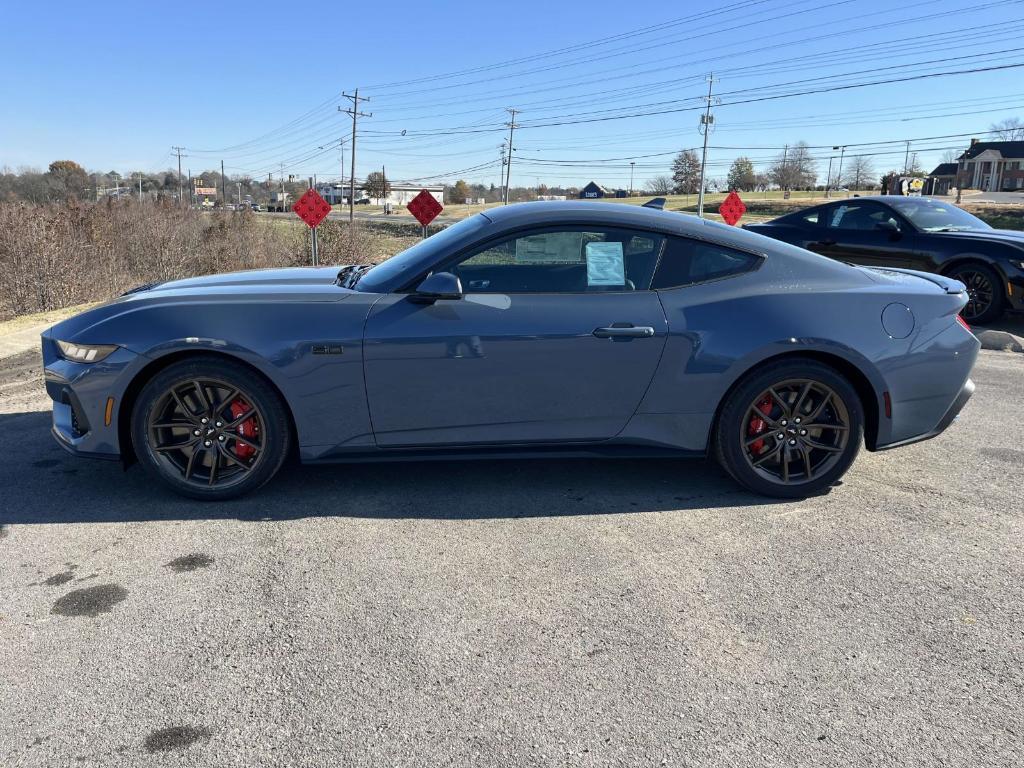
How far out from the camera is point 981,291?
9.33 m

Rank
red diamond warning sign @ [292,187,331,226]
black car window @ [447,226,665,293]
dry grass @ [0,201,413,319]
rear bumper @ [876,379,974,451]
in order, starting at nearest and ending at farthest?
black car window @ [447,226,665,293]
rear bumper @ [876,379,974,451]
red diamond warning sign @ [292,187,331,226]
dry grass @ [0,201,413,319]

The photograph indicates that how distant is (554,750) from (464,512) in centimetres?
174

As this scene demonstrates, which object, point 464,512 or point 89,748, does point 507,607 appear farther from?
point 89,748

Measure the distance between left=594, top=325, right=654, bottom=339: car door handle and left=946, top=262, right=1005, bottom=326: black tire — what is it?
7275 mm

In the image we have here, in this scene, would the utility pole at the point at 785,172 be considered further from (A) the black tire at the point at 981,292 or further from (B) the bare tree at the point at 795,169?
(A) the black tire at the point at 981,292

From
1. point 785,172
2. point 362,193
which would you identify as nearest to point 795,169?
point 785,172

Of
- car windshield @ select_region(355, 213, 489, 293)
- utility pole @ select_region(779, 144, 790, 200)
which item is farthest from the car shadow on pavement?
utility pole @ select_region(779, 144, 790, 200)

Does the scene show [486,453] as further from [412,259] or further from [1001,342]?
[1001,342]

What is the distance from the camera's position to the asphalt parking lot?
227 cm

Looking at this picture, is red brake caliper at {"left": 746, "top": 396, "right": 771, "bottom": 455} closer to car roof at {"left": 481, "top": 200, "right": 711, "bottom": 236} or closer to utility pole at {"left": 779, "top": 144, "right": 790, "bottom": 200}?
car roof at {"left": 481, "top": 200, "right": 711, "bottom": 236}

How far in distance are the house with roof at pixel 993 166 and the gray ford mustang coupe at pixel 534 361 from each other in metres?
112

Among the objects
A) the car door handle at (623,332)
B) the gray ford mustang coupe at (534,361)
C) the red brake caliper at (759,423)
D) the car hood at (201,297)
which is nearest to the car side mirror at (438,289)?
the gray ford mustang coupe at (534,361)

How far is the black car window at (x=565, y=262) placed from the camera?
389 centimetres

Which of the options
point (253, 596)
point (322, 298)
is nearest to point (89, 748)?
point (253, 596)
